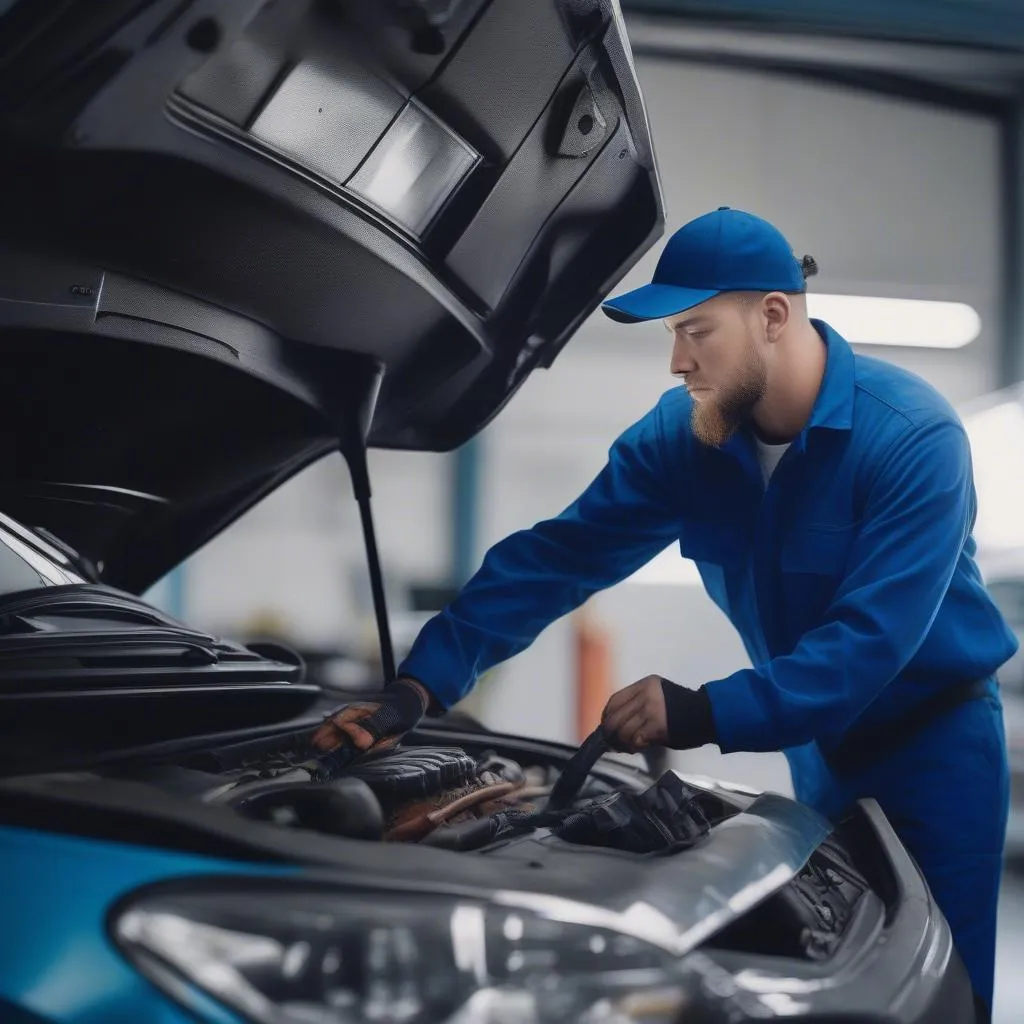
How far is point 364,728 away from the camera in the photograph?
5.16ft

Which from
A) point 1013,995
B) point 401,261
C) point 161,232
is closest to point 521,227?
point 401,261

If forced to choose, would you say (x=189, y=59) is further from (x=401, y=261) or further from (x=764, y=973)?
(x=764, y=973)

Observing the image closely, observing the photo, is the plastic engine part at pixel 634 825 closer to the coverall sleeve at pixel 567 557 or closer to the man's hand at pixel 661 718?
the man's hand at pixel 661 718

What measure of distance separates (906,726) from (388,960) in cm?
118

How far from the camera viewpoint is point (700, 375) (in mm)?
1788

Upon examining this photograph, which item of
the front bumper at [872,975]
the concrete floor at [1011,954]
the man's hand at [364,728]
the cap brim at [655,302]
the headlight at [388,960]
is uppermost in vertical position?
the cap brim at [655,302]

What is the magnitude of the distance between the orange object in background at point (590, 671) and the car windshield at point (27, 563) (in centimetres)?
472

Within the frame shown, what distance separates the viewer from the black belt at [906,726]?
1818 millimetres

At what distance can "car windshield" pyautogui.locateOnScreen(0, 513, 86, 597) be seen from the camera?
1.49m

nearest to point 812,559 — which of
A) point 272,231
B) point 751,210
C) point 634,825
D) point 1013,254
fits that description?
point 634,825

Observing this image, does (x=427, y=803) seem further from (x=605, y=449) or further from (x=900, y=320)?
(x=900, y=320)

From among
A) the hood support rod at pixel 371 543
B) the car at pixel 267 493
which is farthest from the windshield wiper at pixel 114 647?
the hood support rod at pixel 371 543

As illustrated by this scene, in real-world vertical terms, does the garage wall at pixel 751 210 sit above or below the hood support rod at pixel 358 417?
above

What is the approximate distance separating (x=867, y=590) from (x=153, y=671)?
36.8 inches
